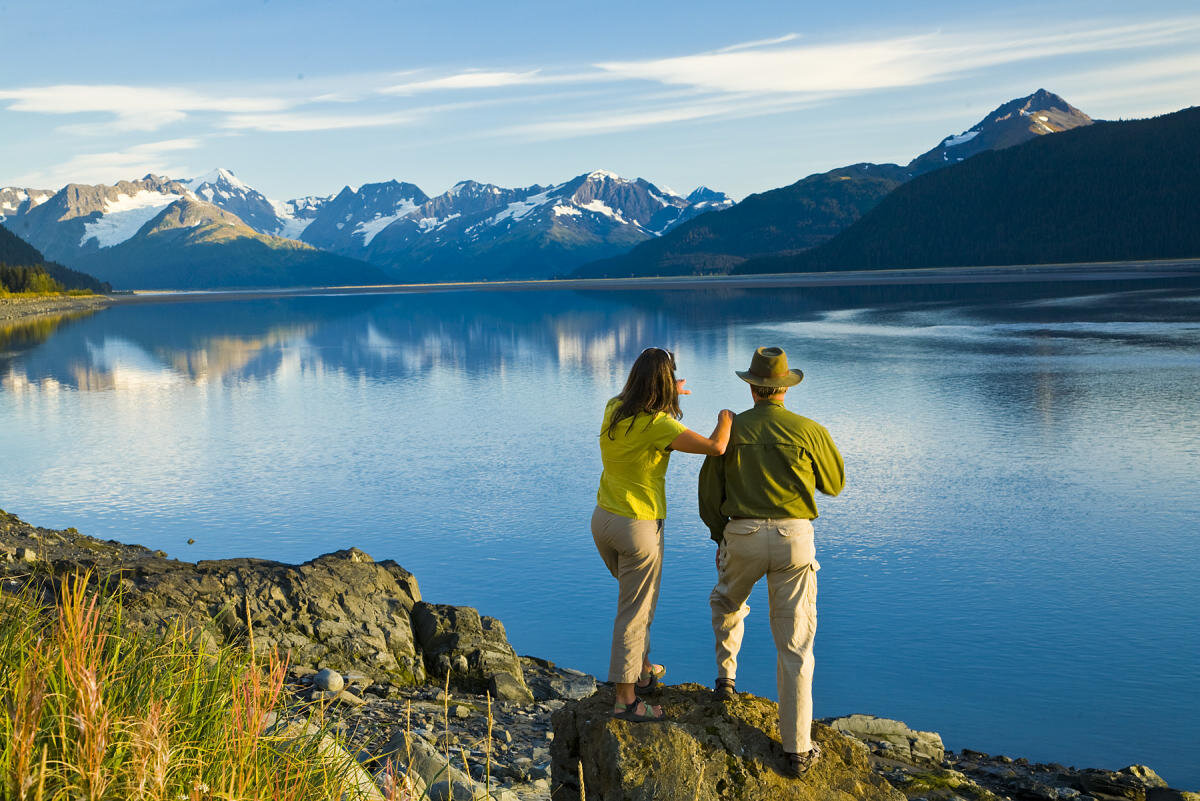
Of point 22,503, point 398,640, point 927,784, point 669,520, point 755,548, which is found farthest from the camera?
point 22,503

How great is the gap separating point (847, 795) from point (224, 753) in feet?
12.9

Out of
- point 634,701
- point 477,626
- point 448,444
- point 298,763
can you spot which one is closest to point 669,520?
point 477,626

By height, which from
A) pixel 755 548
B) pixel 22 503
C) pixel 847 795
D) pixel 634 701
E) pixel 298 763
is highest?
pixel 755 548

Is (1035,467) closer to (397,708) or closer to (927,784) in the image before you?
(927,784)

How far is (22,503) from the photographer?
22.3 m

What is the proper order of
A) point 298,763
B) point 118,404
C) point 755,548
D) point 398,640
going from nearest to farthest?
point 298,763 < point 755,548 < point 398,640 < point 118,404

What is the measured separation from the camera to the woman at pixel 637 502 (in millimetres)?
6691

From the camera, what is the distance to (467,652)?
437 inches

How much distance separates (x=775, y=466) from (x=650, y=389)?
96 centimetres

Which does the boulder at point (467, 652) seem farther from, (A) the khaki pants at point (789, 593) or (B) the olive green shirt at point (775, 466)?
(B) the olive green shirt at point (775, 466)

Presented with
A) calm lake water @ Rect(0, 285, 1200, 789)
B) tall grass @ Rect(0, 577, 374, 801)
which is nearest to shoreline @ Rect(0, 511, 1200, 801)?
calm lake water @ Rect(0, 285, 1200, 789)

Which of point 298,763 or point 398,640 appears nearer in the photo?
point 298,763

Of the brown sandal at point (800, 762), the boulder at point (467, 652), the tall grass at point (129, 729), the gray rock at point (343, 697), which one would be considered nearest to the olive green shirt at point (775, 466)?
the brown sandal at point (800, 762)

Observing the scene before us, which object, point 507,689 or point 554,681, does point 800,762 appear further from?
point 554,681
